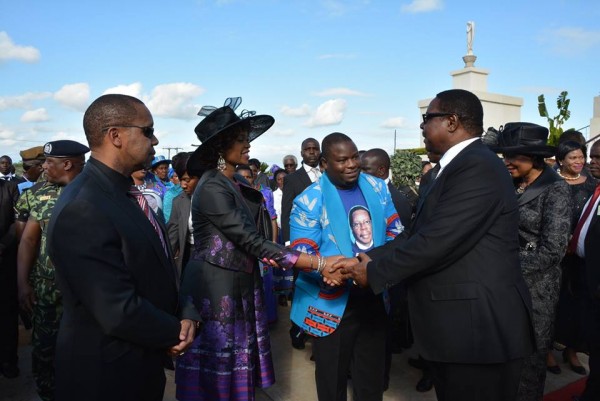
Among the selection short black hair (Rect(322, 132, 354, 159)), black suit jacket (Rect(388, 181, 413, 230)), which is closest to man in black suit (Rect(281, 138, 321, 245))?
black suit jacket (Rect(388, 181, 413, 230))

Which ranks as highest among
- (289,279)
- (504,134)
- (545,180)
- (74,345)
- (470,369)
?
(504,134)

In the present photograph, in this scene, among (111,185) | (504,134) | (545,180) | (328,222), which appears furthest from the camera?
(504,134)

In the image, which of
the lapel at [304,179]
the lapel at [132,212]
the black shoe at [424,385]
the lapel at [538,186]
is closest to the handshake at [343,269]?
the lapel at [132,212]

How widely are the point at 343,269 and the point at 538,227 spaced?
1543 mm

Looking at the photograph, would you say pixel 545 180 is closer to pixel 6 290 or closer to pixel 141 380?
pixel 141 380

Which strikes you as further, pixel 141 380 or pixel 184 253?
pixel 184 253

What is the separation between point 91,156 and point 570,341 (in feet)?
13.4

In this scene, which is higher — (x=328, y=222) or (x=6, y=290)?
(x=328, y=222)

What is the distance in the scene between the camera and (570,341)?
399 cm

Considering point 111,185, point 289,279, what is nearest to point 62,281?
point 111,185

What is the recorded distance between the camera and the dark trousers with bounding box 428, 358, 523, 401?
2428mm

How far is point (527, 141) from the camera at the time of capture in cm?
348

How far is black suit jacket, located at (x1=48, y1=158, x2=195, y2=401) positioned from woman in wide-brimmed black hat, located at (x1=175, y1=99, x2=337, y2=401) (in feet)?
3.18

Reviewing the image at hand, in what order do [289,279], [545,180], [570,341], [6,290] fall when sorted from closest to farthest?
[545,180], [570,341], [6,290], [289,279]
